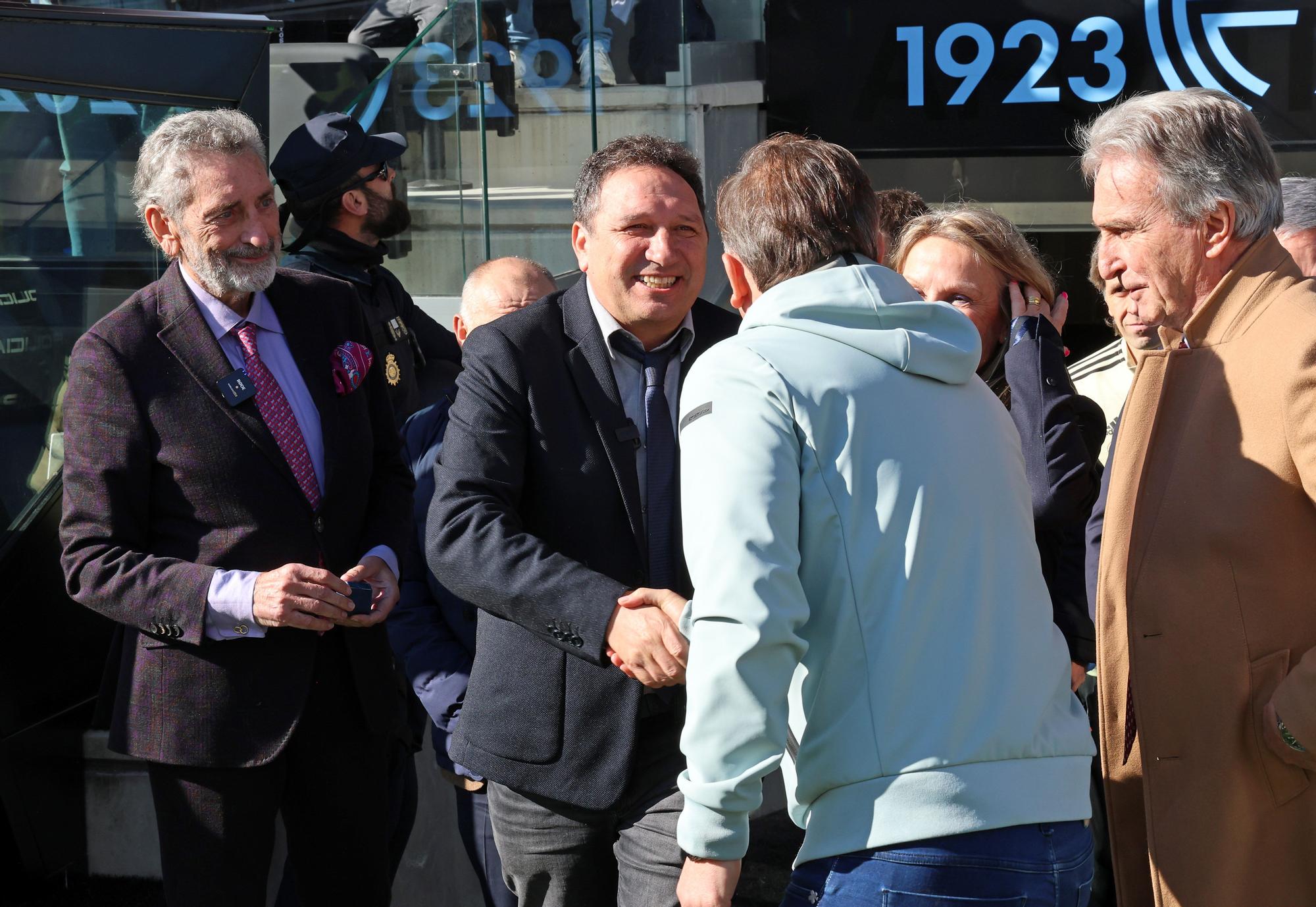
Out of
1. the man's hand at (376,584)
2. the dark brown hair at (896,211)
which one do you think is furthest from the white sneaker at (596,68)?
the man's hand at (376,584)

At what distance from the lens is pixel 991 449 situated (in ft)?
6.23

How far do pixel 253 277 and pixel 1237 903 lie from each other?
2.28 m

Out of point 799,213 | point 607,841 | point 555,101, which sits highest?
point 555,101

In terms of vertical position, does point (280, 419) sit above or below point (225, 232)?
below

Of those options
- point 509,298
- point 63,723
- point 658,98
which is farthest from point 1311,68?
point 63,723

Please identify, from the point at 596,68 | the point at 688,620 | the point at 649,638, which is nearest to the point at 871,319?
the point at 688,620

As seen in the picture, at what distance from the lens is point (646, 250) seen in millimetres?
2551

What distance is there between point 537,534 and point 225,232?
1004mm

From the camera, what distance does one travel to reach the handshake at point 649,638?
217 cm

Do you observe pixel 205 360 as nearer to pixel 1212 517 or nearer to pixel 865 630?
pixel 865 630

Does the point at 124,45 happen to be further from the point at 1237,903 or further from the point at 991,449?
the point at 1237,903

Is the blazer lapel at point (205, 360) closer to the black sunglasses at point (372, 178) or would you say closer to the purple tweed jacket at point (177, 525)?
the purple tweed jacket at point (177, 525)

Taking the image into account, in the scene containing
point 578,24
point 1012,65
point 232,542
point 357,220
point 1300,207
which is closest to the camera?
point 232,542

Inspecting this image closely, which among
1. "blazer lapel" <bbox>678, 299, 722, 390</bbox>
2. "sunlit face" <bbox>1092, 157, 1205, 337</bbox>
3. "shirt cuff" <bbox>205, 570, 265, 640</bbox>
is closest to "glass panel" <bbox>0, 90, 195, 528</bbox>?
"shirt cuff" <bbox>205, 570, 265, 640</bbox>
